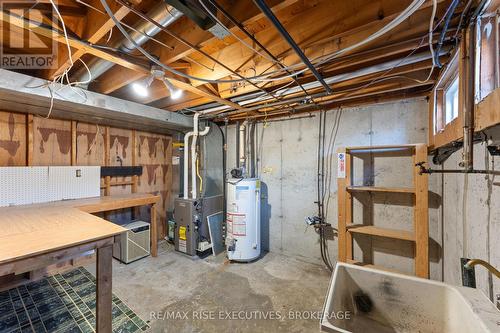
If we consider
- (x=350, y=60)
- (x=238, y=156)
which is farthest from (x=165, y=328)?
(x=350, y=60)

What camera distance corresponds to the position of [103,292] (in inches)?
61.8

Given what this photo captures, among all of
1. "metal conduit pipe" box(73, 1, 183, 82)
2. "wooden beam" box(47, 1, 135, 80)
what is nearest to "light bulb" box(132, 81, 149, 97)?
"metal conduit pipe" box(73, 1, 183, 82)

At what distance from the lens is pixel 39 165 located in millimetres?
2723

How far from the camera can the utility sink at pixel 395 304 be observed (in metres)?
1.00

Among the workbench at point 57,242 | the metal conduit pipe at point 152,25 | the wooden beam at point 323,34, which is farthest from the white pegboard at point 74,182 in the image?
the wooden beam at point 323,34

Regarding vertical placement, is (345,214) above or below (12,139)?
below

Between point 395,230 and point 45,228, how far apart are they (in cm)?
334

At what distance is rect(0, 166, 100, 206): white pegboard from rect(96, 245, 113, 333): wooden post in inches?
73.5

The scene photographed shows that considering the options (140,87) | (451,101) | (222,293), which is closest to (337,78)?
(451,101)

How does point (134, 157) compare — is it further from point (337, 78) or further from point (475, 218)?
point (475, 218)

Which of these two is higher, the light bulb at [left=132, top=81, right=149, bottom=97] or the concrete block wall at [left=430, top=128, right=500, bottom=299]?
the light bulb at [left=132, top=81, right=149, bottom=97]

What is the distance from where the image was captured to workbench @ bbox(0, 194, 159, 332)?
1285mm

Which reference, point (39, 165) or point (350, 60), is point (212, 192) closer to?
point (39, 165)

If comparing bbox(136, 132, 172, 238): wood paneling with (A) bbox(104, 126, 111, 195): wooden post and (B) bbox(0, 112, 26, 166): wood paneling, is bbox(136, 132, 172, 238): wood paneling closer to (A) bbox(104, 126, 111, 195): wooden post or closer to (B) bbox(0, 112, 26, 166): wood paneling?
(A) bbox(104, 126, 111, 195): wooden post
